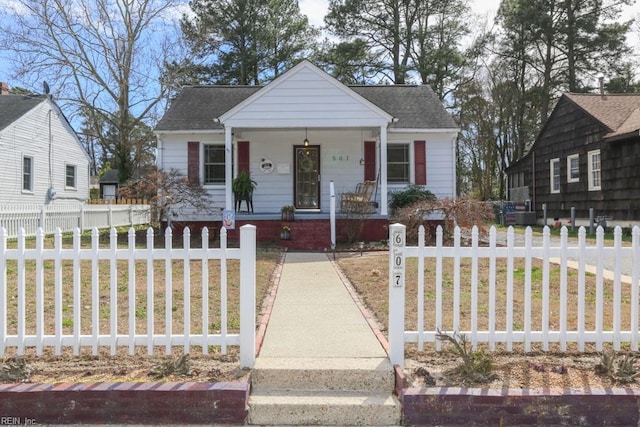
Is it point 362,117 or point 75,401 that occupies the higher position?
point 362,117

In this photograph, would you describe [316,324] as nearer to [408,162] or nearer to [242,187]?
[242,187]

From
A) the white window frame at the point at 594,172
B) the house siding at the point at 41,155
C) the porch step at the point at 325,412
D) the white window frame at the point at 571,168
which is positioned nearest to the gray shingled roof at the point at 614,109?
the white window frame at the point at 594,172

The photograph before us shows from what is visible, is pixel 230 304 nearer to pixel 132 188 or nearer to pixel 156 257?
pixel 156 257

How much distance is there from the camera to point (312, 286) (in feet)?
24.3

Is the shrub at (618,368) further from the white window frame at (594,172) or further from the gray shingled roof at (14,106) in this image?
the gray shingled roof at (14,106)

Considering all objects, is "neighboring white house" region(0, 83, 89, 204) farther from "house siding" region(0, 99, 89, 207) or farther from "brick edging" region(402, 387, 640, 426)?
"brick edging" region(402, 387, 640, 426)

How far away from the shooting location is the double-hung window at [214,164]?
594 inches

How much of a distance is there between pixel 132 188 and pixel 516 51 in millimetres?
26702

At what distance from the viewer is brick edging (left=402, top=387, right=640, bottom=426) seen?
11.2 ft

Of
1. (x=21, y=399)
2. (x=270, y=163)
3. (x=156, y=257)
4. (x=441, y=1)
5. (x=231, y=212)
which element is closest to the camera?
(x=21, y=399)

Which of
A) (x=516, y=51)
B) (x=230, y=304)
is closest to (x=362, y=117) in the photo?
(x=230, y=304)

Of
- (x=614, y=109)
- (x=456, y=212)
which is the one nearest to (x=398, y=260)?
(x=456, y=212)

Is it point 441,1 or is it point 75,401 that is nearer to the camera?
point 75,401

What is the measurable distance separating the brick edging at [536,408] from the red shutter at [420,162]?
11752 mm
